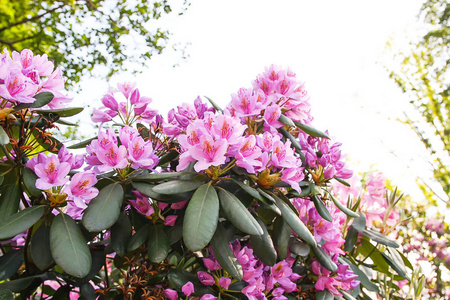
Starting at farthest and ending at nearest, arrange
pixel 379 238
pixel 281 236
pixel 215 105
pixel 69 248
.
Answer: pixel 379 238
pixel 215 105
pixel 281 236
pixel 69 248

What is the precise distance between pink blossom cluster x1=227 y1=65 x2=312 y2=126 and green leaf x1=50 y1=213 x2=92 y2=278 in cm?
58

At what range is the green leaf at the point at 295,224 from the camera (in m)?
0.99

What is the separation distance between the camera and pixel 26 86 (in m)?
1.00

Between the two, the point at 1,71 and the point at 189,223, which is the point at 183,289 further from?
the point at 1,71

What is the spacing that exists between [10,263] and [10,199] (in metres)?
0.23

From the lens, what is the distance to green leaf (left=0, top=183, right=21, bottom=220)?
988mm

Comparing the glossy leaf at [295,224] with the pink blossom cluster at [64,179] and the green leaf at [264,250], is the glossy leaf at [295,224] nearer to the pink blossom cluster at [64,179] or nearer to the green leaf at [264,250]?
the green leaf at [264,250]

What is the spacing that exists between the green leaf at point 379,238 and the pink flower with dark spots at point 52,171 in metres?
1.13

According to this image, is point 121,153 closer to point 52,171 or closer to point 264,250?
point 52,171

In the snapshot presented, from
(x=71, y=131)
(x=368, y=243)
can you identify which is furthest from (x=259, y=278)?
(x=71, y=131)

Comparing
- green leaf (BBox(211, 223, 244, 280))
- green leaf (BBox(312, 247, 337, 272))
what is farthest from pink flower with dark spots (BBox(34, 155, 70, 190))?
green leaf (BBox(312, 247, 337, 272))

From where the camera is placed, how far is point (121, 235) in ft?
3.40

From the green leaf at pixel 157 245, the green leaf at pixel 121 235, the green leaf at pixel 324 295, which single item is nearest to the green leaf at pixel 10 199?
the green leaf at pixel 121 235

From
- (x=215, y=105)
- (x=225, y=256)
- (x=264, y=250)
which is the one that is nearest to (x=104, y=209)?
(x=225, y=256)
